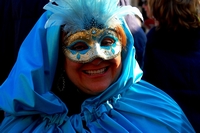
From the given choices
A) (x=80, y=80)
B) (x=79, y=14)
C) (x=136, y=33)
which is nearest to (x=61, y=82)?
(x=80, y=80)

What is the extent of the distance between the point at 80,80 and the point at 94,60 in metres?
0.12

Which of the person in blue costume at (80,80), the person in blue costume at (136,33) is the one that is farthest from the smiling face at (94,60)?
the person in blue costume at (136,33)

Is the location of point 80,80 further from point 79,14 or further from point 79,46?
point 79,14

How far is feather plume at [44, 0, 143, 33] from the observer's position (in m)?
1.60

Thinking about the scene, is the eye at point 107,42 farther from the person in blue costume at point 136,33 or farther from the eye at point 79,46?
the person in blue costume at point 136,33

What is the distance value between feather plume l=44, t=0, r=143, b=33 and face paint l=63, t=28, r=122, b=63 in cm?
3

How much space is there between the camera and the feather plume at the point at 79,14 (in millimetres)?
1603

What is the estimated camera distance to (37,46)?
1.63 m

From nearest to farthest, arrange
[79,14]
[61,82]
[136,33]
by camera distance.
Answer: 1. [79,14]
2. [61,82]
3. [136,33]

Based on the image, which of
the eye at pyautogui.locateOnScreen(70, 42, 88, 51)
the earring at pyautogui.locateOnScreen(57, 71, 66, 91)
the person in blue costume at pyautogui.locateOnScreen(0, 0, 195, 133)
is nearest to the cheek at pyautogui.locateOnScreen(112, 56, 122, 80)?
the person in blue costume at pyautogui.locateOnScreen(0, 0, 195, 133)

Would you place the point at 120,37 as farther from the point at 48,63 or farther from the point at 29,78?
the point at 29,78

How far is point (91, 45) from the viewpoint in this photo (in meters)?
1.61

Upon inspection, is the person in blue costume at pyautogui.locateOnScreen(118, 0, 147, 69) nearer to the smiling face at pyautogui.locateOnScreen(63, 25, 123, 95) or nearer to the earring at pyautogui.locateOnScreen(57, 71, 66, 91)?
the smiling face at pyautogui.locateOnScreen(63, 25, 123, 95)

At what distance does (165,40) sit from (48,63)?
832mm
